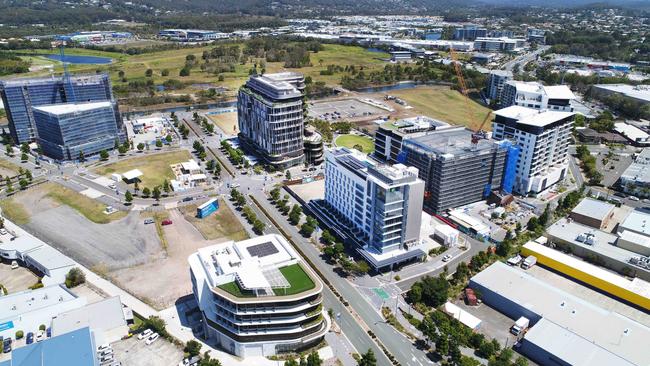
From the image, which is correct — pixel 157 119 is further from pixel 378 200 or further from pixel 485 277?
pixel 485 277

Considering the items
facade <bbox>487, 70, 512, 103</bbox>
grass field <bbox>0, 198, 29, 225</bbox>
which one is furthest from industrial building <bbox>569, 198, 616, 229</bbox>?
grass field <bbox>0, 198, 29, 225</bbox>

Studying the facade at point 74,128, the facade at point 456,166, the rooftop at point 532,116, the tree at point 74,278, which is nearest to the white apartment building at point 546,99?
the rooftop at point 532,116

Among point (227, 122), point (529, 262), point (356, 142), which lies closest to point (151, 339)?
point (529, 262)

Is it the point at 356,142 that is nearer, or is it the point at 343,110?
the point at 356,142

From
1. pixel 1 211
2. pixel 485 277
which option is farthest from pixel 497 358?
pixel 1 211

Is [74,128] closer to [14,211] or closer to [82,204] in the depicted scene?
[14,211]
